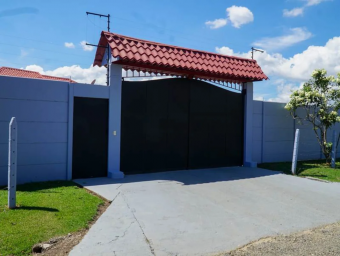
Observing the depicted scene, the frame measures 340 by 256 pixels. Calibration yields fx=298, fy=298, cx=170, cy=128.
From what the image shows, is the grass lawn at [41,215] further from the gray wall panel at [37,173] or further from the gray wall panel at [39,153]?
the gray wall panel at [39,153]

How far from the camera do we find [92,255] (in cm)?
352

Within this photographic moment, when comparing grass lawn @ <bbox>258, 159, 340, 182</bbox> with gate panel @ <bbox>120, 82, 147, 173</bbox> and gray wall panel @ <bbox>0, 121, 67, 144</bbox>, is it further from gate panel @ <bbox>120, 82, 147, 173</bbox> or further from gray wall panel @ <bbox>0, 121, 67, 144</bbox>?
gray wall panel @ <bbox>0, 121, 67, 144</bbox>

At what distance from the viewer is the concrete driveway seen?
3.91m

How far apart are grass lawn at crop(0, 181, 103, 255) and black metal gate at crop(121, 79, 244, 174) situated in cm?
236

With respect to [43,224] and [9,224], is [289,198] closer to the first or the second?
[43,224]

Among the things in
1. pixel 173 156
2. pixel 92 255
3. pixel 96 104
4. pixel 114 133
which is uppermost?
pixel 96 104

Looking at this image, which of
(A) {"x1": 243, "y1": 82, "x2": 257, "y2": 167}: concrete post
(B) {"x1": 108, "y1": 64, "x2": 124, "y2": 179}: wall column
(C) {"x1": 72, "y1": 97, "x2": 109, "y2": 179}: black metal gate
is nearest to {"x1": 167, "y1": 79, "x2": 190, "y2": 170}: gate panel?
(B) {"x1": 108, "y1": 64, "x2": 124, "y2": 179}: wall column

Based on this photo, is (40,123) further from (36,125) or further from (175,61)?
(175,61)

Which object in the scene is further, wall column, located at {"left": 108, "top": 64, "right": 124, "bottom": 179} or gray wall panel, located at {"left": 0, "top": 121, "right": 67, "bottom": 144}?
wall column, located at {"left": 108, "top": 64, "right": 124, "bottom": 179}

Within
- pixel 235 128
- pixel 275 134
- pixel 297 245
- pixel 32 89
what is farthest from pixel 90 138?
pixel 275 134

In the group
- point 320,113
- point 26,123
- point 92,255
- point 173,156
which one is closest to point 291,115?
point 320,113

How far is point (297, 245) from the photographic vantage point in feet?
12.9

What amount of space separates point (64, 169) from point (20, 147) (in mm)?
1132

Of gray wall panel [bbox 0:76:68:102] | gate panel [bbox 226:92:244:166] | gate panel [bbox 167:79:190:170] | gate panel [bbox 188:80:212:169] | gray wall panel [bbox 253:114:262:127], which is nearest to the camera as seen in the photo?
gray wall panel [bbox 0:76:68:102]
